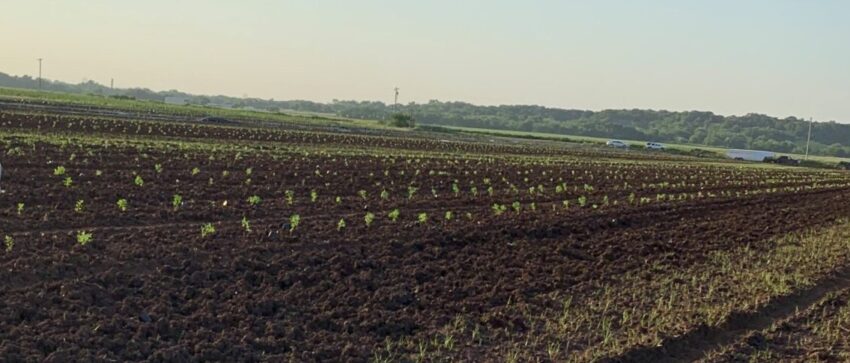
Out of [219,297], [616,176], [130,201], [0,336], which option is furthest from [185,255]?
[616,176]

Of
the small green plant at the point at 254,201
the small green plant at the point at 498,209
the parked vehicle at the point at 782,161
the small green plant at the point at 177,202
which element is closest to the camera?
the small green plant at the point at 177,202

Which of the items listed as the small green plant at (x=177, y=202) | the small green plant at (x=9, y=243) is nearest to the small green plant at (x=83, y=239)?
the small green plant at (x=9, y=243)

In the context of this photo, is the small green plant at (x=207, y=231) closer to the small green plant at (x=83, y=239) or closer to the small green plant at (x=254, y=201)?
the small green plant at (x=83, y=239)

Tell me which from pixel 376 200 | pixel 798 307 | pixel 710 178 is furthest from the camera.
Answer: pixel 710 178

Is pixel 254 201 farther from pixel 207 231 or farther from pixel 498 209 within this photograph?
pixel 498 209

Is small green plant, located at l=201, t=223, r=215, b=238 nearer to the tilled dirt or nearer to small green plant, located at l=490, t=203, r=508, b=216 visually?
the tilled dirt


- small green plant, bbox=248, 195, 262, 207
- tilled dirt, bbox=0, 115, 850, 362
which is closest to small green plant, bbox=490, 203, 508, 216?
tilled dirt, bbox=0, 115, 850, 362

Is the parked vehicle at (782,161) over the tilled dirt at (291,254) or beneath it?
beneath

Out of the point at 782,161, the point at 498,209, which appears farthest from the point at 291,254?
the point at 782,161

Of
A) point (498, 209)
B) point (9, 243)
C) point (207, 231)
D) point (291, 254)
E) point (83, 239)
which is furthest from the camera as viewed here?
point (498, 209)

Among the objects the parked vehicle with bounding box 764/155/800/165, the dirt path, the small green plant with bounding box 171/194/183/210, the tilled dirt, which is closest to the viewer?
the tilled dirt

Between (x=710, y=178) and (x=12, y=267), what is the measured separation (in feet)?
111

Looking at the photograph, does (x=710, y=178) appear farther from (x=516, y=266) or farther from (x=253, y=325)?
(x=253, y=325)

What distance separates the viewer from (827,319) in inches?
452
